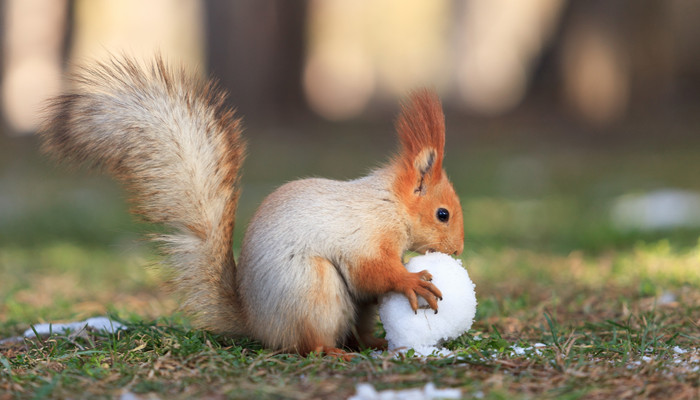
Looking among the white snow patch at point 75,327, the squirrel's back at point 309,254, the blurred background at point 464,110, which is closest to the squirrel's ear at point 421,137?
the squirrel's back at point 309,254

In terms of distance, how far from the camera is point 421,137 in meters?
2.87

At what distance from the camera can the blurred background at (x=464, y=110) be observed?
20.5 feet

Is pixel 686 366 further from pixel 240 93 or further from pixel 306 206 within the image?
pixel 240 93

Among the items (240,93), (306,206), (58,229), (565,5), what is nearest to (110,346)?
(306,206)

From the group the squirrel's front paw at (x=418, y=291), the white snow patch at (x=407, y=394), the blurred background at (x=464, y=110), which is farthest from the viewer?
the blurred background at (x=464, y=110)

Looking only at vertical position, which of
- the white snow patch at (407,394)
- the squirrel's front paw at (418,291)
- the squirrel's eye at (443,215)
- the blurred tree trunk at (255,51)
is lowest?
the white snow patch at (407,394)

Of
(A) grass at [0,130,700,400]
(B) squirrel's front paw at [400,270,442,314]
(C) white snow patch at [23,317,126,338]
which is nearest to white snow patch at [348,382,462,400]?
(A) grass at [0,130,700,400]

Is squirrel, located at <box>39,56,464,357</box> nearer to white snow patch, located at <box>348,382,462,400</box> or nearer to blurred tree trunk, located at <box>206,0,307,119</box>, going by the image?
white snow patch, located at <box>348,382,462,400</box>

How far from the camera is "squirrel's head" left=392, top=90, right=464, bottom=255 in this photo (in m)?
2.86

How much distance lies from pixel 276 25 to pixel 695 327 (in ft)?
33.4

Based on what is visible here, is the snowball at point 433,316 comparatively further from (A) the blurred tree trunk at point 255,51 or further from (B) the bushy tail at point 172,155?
(A) the blurred tree trunk at point 255,51

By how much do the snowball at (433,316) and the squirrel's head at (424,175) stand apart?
0.57 feet

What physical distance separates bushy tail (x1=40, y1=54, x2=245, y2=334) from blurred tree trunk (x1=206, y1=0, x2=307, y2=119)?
30.2 ft

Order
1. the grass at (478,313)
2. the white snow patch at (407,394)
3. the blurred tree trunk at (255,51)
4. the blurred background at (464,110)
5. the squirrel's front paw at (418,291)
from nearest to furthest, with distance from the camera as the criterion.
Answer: the white snow patch at (407,394) < the grass at (478,313) < the squirrel's front paw at (418,291) < the blurred background at (464,110) < the blurred tree trunk at (255,51)
